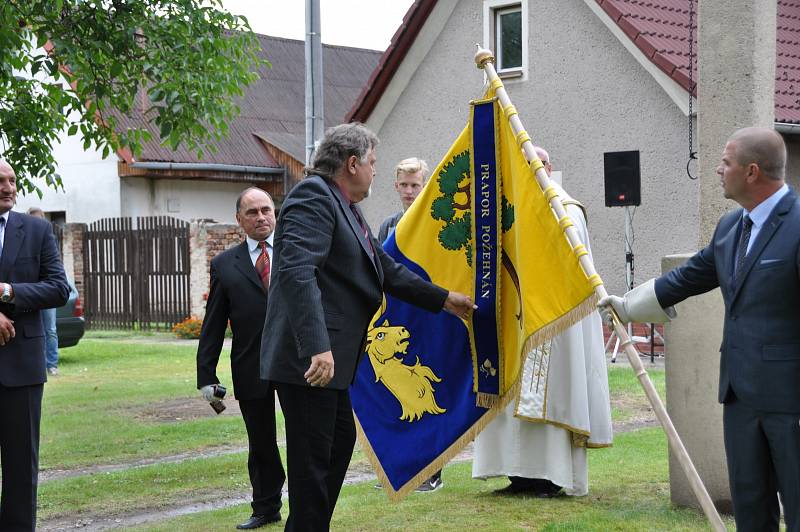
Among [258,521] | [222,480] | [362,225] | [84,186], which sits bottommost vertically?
[222,480]

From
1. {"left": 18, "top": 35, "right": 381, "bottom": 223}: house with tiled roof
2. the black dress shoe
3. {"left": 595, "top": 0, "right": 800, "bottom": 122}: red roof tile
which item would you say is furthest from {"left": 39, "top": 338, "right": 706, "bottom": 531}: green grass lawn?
{"left": 18, "top": 35, "right": 381, "bottom": 223}: house with tiled roof

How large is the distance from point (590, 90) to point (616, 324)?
14465 mm

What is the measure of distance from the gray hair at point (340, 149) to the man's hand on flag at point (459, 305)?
3.62 feet

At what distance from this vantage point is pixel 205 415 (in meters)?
12.1

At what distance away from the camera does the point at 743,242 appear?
484cm

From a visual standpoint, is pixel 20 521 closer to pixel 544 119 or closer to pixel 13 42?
pixel 13 42

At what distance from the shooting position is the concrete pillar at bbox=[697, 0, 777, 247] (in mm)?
6582

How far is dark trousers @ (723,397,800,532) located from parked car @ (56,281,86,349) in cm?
1403

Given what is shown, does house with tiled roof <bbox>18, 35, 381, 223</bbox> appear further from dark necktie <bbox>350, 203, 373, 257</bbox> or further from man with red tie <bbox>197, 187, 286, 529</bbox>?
dark necktie <bbox>350, 203, 373, 257</bbox>

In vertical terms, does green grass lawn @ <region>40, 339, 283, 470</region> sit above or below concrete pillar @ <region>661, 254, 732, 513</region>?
below

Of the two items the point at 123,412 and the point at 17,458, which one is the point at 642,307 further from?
the point at 123,412

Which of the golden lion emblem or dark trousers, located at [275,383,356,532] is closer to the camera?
dark trousers, located at [275,383,356,532]

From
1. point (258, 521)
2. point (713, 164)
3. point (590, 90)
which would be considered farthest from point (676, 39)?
point (258, 521)

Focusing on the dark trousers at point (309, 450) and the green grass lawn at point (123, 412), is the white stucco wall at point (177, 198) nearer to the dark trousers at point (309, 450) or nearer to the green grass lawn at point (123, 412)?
the green grass lawn at point (123, 412)
